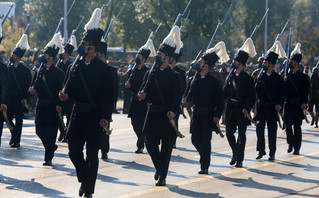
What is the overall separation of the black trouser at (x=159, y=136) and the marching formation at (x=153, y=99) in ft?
0.05

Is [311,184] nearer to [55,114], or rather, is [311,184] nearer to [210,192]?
[210,192]

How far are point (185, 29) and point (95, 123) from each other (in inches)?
1329

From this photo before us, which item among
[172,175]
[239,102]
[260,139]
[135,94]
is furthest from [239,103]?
[135,94]

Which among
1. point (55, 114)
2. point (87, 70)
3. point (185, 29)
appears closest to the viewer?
point (87, 70)

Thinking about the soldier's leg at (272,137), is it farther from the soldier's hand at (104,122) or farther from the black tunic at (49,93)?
the soldier's hand at (104,122)

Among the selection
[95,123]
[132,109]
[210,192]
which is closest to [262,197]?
[210,192]

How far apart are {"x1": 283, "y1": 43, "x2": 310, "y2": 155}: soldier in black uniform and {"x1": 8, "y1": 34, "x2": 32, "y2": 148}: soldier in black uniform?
517 cm

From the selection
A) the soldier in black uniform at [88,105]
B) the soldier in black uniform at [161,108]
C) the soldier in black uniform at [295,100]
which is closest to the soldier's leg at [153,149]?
the soldier in black uniform at [161,108]

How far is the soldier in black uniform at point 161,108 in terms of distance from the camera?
995 cm

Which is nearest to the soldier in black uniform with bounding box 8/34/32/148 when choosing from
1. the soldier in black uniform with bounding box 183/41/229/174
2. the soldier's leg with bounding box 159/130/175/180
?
the soldier in black uniform with bounding box 183/41/229/174

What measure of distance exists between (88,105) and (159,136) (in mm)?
1936

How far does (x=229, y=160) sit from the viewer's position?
42.1 ft

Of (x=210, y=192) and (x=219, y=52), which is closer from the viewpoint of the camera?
(x=210, y=192)

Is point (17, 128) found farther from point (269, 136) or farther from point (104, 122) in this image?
point (104, 122)
